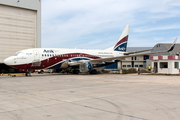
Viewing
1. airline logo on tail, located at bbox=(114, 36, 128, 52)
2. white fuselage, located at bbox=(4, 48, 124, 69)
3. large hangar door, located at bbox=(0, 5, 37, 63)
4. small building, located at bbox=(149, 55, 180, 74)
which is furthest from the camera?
large hangar door, located at bbox=(0, 5, 37, 63)

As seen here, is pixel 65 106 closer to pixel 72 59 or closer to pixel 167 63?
pixel 72 59

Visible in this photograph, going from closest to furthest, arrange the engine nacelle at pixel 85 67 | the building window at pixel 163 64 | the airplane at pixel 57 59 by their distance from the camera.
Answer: the airplane at pixel 57 59, the engine nacelle at pixel 85 67, the building window at pixel 163 64

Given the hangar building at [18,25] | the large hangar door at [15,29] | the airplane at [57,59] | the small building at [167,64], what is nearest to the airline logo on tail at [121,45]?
the airplane at [57,59]

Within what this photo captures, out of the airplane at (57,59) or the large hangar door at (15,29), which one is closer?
the airplane at (57,59)

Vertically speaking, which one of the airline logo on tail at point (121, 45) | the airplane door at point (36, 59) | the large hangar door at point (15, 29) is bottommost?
the airplane door at point (36, 59)

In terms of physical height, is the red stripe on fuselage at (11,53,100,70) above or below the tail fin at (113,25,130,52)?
below

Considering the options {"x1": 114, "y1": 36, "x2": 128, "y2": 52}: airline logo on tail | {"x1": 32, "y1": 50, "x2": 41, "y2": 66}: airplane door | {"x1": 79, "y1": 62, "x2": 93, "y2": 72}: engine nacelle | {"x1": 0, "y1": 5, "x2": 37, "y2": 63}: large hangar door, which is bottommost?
{"x1": 79, "y1": 62, "x2": 93, "y2": 72}: engine nacelle

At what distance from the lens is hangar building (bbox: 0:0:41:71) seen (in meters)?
33.2

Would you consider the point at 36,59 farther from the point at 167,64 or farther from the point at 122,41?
the point at 167,64

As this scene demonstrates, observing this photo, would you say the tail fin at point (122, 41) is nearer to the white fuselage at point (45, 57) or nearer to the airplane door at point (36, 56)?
the white fuselage at point (45, 57)

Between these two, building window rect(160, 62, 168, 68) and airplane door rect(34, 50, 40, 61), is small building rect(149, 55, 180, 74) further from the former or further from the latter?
airplane door rect(34, 50, 40, 61)

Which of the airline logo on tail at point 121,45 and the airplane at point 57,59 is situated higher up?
the airline logo on tail at point 121,45

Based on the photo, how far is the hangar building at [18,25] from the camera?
33.2 meters

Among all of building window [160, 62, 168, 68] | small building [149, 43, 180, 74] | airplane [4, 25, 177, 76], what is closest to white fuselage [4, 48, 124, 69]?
airplane [4, 25, 177, 76]
